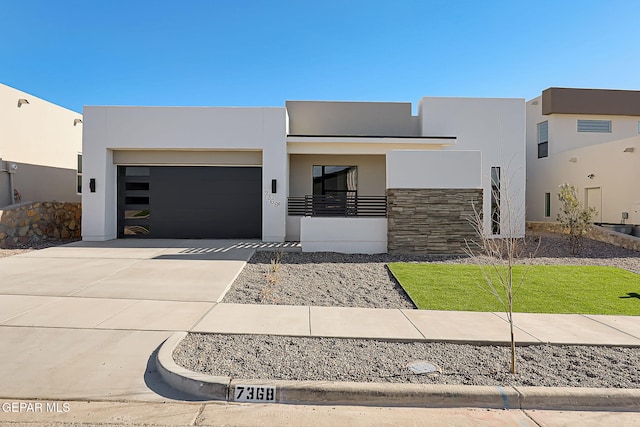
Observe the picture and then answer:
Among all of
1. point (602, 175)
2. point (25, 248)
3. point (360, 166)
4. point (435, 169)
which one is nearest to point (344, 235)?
point (435, 169)

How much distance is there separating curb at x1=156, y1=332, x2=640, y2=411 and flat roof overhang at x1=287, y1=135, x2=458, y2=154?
1121 centimetres

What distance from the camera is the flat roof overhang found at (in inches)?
553

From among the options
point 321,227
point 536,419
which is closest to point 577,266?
point 321,227

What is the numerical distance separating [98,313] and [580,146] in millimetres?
23347

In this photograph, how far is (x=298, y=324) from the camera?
5582 millimetres

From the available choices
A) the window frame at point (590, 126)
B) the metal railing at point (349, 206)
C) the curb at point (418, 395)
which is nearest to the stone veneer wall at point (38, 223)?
the metal railing at point (349, 206)

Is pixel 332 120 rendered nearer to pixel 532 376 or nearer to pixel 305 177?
pixel 305 177

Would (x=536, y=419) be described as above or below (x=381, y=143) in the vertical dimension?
below

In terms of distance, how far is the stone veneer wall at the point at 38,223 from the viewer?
1325 cm

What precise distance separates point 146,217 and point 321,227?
7531mm

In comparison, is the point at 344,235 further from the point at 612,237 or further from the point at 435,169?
the point at 612,237

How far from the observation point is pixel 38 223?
1452 cm

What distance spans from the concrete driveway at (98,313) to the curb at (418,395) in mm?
716

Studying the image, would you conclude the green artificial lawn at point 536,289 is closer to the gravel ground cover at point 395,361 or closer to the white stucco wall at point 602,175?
the gravel ground cover at point 395,361
